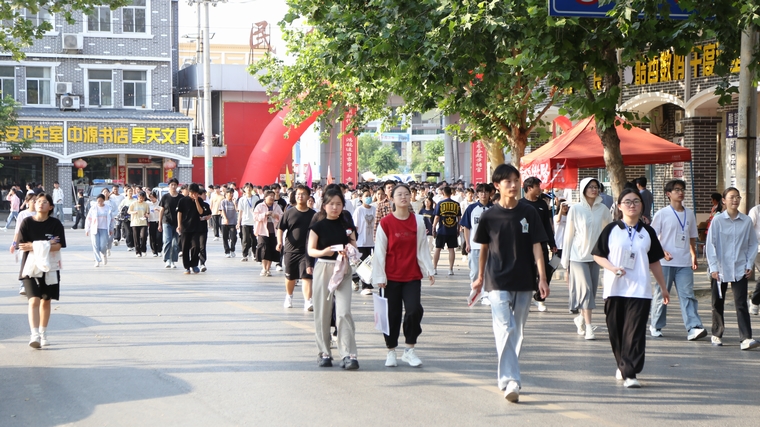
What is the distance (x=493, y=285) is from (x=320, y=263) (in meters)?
1.95

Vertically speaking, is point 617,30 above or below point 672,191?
above

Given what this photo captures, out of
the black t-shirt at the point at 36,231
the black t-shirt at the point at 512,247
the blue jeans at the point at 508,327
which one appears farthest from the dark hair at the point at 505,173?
the black t-shirt at the point at 36,231

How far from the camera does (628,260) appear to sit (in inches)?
310

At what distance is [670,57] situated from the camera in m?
20.4

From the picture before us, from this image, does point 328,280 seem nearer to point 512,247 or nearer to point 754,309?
point 512,247

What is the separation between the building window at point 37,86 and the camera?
140 ft

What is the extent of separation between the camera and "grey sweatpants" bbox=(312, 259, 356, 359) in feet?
28.1

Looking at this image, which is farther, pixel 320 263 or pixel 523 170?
pixel 523 170

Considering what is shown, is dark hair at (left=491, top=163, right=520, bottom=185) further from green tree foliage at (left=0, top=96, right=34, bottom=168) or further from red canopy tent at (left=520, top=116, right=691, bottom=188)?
green tree foliage at (left=0, top=96, right=34, bottom=168)

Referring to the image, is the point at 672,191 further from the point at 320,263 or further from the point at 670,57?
the point at 670,57

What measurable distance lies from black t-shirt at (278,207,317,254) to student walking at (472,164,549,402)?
4.97 m

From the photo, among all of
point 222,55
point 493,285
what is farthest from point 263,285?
point 222,55

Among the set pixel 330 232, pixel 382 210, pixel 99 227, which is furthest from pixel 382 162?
pixel 330 232

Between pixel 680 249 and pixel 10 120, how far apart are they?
112ft
